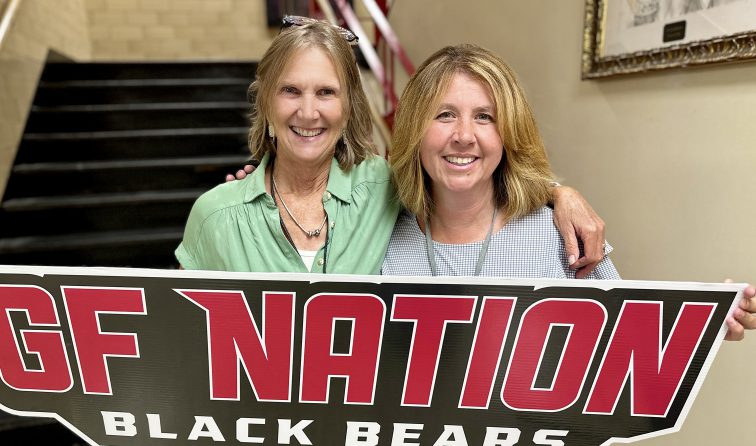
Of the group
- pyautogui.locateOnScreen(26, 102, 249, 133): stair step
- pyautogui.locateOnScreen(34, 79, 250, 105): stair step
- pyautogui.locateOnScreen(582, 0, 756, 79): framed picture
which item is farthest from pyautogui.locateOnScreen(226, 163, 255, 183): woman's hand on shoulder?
pyautogui.locateOnScreen(34, 79, 250, 105): stair step

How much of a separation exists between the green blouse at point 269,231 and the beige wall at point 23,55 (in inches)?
80.8

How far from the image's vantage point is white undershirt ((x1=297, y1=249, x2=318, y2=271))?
1.10 meters

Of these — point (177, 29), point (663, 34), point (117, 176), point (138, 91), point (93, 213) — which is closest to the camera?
point (663, 34)

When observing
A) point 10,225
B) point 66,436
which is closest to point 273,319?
point 66,436

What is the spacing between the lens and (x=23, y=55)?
2.89 m

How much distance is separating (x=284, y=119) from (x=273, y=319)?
0.45 metres

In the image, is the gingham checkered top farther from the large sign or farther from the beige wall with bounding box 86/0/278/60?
the beige wall with bounding box 86/0/278/60

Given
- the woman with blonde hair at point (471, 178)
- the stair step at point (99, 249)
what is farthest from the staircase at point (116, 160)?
the woman with blonde hair at point (471, 178)

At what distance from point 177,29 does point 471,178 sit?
4.84 meters

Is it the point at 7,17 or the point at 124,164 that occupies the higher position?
the point at 7,17

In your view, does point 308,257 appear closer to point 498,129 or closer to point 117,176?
point 498,129

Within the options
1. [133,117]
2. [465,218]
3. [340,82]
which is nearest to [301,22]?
[340,82]

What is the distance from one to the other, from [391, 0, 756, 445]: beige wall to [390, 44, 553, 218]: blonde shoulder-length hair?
53 centimetres

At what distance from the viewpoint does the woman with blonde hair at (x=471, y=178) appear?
0.97 metres
